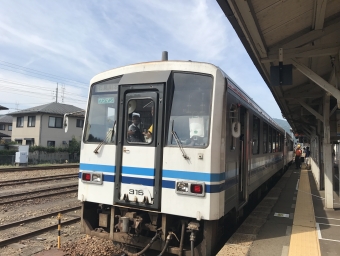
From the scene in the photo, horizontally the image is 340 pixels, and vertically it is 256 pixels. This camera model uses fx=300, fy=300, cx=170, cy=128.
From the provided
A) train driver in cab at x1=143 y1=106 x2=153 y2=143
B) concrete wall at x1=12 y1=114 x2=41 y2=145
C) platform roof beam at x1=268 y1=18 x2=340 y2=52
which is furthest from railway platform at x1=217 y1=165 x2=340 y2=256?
concrete wall at x1=12 y1=114 x2=41 y2=145

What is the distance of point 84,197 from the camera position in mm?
4957

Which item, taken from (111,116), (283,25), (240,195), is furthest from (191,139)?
(283,25)

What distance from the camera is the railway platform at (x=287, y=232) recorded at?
14.8ft

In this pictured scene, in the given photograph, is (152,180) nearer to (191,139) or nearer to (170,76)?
(191,139)

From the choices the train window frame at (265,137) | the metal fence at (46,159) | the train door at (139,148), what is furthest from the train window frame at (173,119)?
the metal fence at (46,159)

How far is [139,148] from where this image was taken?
14.9 ft

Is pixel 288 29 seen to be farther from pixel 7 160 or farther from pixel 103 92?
pixel 7 160

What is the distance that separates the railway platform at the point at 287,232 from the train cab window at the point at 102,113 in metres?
2.55

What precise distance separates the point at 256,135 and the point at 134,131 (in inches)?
156

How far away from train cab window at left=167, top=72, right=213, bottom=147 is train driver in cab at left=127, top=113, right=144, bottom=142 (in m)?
0.53

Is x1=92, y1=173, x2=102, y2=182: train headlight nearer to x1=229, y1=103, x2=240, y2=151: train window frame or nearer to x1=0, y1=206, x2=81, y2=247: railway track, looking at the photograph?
x1=229, y1=103, x2=240, y2=151: train window frame

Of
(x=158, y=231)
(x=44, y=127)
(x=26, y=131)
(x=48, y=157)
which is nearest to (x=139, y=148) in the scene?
(x=158, y=231)

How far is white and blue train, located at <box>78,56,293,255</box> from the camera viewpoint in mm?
4164

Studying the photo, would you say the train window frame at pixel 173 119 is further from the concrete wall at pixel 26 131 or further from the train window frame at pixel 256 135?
the concrete wall at pixel 26 131
